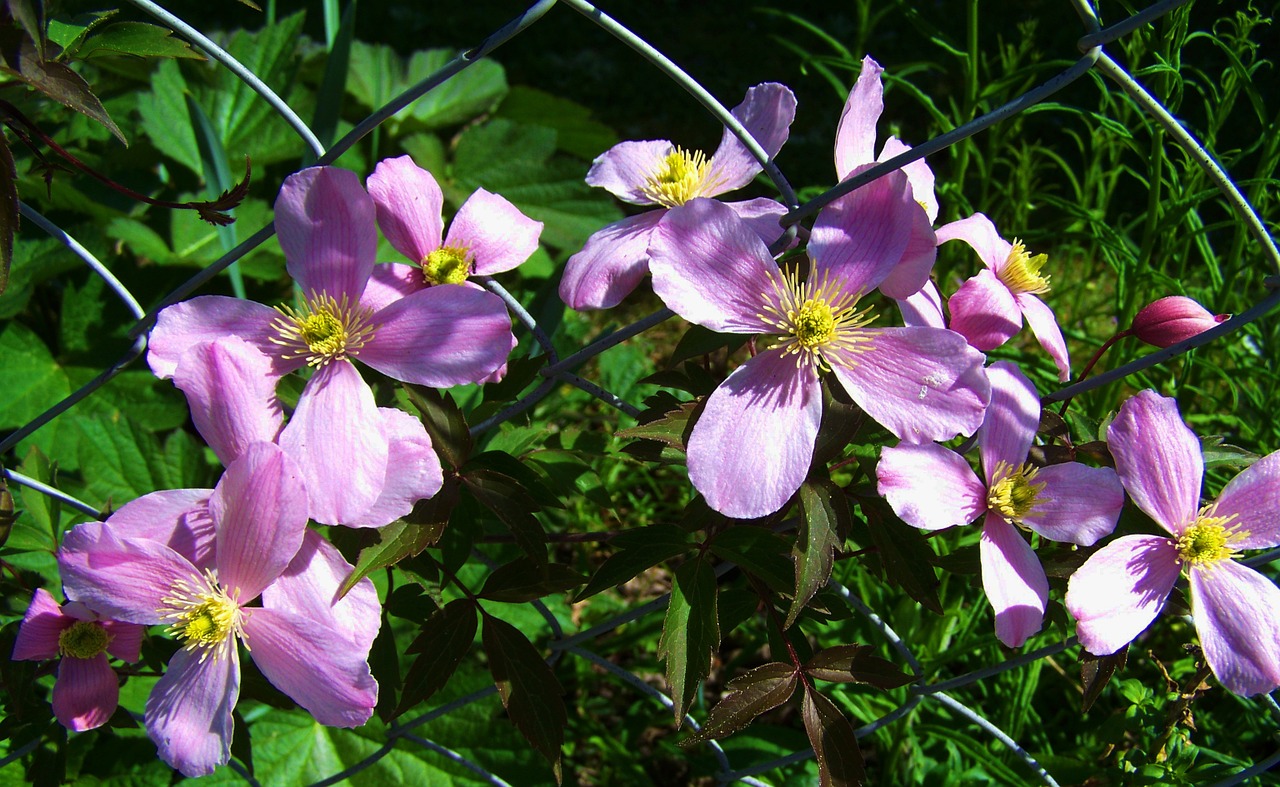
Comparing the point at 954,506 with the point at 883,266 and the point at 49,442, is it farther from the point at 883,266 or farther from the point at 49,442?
the point at 49,442

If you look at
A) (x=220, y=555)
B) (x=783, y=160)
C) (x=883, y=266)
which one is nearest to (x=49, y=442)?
(x=220, y=555)

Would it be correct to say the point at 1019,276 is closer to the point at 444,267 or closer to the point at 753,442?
the point at 753,442

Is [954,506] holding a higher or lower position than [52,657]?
higher

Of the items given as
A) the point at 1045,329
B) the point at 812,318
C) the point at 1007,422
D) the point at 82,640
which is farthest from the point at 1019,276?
the point at 82,640

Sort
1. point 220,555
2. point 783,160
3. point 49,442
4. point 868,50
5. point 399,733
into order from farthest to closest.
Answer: point 868,50, point 783,160, point 49,442, point 399,733, point 220,555

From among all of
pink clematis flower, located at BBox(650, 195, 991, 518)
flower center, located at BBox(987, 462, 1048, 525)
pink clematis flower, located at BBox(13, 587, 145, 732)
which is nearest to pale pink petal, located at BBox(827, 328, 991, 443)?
pink clematis flower, located at BBox(650, 195, 991, 518)

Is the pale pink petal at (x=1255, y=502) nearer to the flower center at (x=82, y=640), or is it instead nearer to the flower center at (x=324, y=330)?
the flower center at (x=324, y=330)
